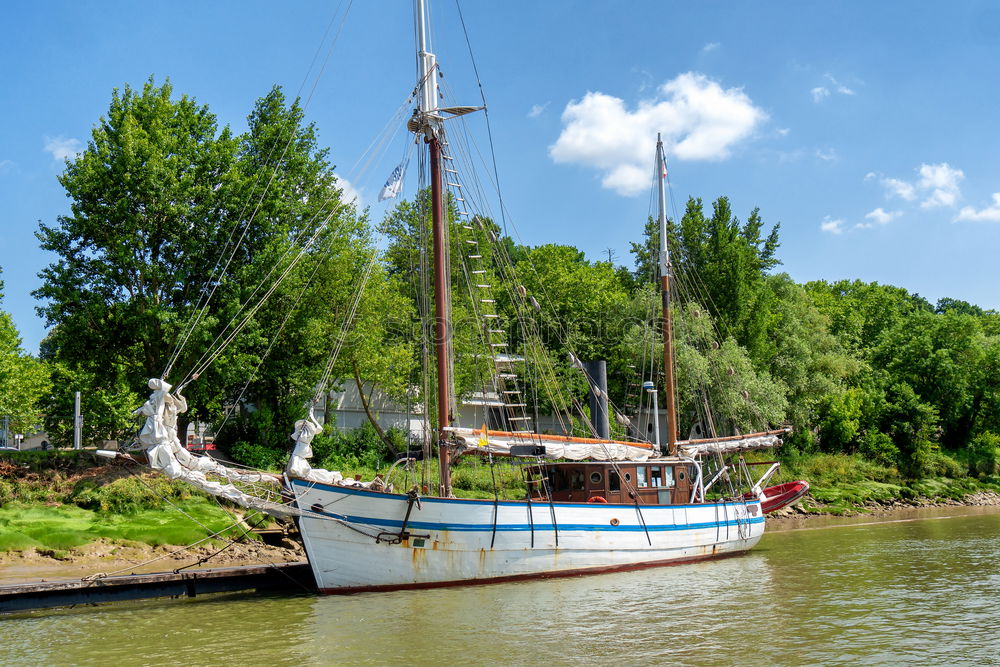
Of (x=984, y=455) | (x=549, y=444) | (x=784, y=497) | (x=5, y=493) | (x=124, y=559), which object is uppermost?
(x=549, y=444)

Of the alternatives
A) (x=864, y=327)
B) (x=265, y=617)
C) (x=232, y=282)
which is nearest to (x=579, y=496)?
(x=265, y=617)

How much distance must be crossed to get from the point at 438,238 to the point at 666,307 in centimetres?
1228

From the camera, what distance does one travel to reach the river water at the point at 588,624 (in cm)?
1486

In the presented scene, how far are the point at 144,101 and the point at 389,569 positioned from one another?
2268 centimetres

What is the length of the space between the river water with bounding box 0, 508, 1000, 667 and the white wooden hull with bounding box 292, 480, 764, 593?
1.85ft

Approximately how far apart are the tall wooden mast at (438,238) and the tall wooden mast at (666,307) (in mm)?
10602

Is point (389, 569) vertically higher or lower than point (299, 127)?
lower

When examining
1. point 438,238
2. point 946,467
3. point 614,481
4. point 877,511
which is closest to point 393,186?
point 438,238

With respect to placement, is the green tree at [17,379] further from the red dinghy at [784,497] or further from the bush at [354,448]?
the red dinghy at [784,497]

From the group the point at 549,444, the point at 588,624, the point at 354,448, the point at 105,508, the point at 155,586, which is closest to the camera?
the point at 588,624

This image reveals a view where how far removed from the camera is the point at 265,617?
18500mm

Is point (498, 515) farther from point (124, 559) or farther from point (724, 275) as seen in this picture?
point (724, 275)

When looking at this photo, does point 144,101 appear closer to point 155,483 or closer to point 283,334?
point 283,334

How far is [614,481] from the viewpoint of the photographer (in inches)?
1016
